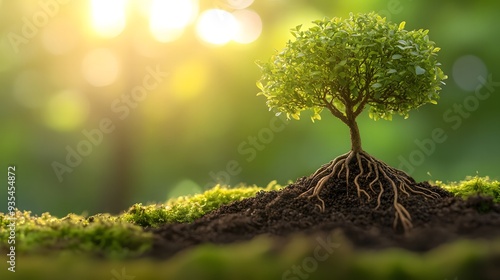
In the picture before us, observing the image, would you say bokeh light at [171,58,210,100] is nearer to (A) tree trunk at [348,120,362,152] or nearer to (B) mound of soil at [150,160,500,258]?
(B) mound of soil at [150,160,500,258]

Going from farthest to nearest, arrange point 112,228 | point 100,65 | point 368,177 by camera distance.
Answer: point 100,65 → point 368,177 → point 112,228

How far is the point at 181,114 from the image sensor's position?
16375mm

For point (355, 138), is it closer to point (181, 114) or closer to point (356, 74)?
point (356, 74)

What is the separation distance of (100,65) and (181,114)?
2.79 m

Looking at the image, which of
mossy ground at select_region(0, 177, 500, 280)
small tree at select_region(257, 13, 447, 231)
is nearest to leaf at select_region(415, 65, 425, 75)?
small tree at select_region(257, 13, 447, 231)

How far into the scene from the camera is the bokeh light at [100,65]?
49.6 feet

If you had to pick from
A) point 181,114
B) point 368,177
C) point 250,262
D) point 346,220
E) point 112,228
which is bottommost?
point 250,262

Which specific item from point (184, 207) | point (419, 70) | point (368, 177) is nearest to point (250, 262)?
point (368, 177)

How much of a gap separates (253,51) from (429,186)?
1072 centimetres

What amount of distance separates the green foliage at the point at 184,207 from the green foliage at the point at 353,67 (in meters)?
2.07

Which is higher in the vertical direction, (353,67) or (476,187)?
(353,67)

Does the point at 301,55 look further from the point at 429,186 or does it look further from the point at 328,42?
the point at 429,186

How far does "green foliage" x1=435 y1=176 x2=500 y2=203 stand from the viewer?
801 cm

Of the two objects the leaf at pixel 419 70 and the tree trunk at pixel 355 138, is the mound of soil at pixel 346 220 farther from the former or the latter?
the leaf at pixel 419 70
